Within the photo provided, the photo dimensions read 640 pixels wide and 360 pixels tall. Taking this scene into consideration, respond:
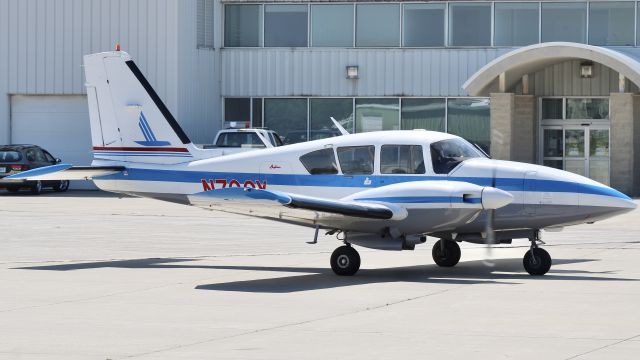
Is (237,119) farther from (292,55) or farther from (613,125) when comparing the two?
(613,125)

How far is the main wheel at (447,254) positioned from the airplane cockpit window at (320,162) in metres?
2.16

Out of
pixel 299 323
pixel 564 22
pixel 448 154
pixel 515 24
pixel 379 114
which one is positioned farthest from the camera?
pixel 379 114

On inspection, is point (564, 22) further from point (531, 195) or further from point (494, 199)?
point (494, 199)

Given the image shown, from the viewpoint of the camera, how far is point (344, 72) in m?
44.2

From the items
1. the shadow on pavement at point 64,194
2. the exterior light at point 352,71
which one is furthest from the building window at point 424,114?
the shadow on pavement at point 64,194

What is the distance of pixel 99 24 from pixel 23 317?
104 ft

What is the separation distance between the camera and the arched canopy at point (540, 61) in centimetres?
3734

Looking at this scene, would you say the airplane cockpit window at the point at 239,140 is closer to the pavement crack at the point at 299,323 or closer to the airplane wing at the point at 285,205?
the airplane wing at the point at 285,205

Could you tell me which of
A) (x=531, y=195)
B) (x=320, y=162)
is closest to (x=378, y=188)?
(x=320, y=162)

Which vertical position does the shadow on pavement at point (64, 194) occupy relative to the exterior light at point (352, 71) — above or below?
below

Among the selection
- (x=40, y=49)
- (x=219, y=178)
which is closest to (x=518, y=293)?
(x=219, y=178)

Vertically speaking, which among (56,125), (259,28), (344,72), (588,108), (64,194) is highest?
(259,28)

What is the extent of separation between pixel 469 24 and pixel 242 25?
839 centimetres

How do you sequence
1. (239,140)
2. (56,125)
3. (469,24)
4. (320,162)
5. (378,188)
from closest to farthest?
1. (378,188)
2. (320,162)
3. (239,140)
4. (469,24)
5. (56,125)
